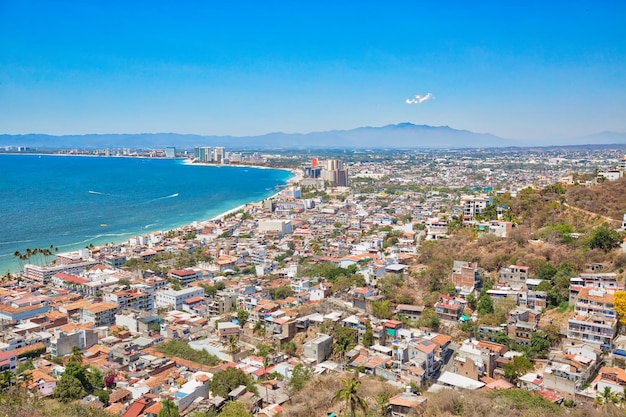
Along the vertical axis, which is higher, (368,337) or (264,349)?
(368,337)

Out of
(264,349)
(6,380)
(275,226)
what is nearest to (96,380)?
(6,380)

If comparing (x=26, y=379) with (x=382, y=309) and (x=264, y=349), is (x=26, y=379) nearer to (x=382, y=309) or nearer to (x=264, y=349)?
(x=264, y=349)

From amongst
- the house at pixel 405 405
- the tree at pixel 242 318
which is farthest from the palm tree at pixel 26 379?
the house at pixel 405 405

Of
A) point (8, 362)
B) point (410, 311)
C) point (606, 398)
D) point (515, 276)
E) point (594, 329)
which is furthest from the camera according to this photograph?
point (515, 276)

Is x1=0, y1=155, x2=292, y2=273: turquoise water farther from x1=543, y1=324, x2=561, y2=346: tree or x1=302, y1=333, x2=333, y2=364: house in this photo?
x1=543, y1=324, x2=561, y2=346: tree

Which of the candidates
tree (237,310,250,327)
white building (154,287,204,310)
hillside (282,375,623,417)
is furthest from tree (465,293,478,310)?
white building (154,287,204,310)

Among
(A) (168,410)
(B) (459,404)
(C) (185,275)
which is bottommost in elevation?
(C) (185,275)

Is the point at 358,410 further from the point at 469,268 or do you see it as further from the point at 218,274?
the point at 218,274

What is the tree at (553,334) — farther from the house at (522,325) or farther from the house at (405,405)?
the house at (405,405)
